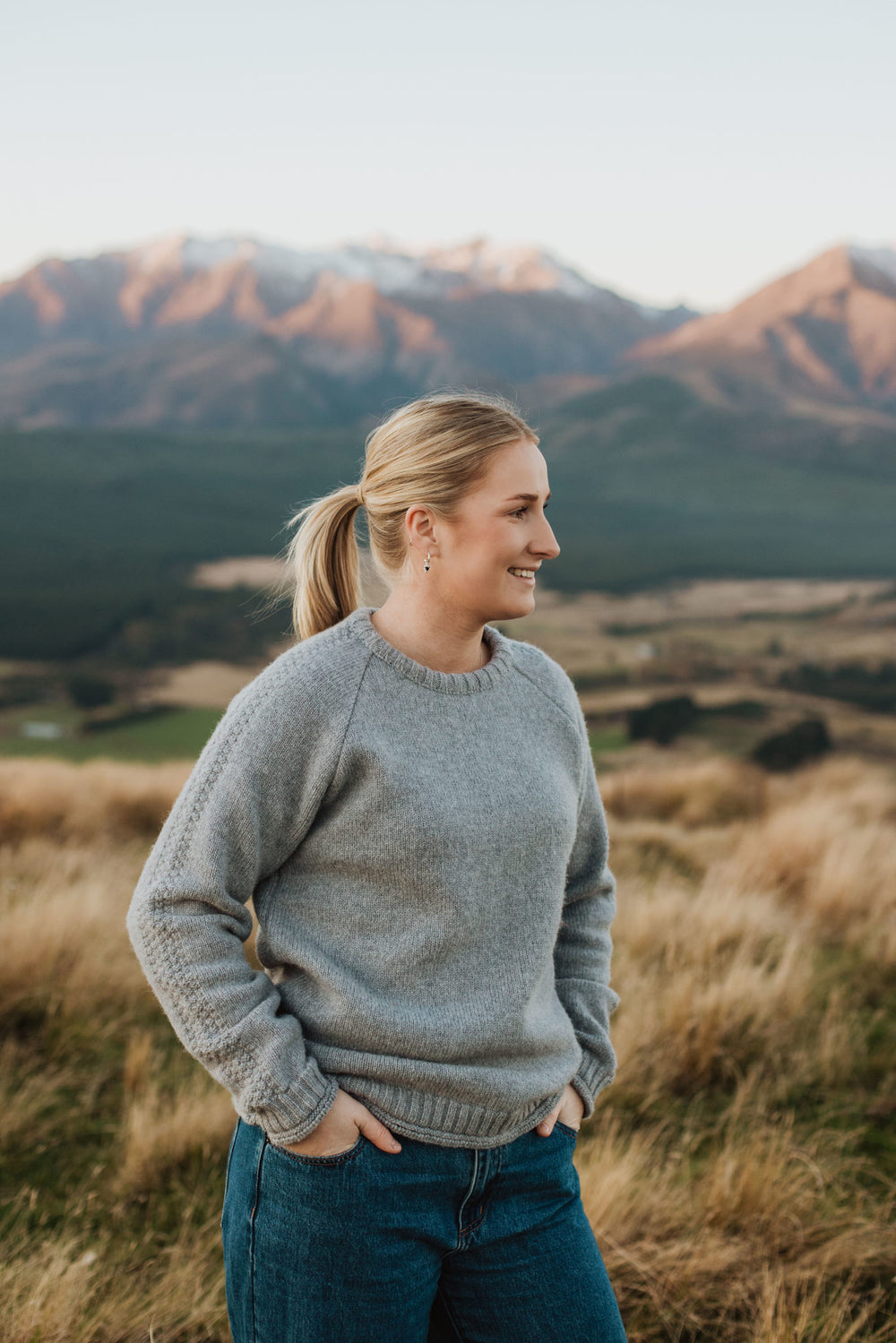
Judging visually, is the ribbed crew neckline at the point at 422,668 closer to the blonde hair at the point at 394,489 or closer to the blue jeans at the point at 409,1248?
the blonde hair at the point at 394,489

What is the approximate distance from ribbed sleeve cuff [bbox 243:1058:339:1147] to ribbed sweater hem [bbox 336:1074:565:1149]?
2.2 inches

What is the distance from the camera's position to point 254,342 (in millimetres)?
173750

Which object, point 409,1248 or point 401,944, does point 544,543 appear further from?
point 409,1248

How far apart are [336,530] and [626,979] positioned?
9.26 feet

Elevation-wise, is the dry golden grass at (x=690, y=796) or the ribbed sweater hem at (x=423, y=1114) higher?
the ribbed sweater hem at (x=423, y=1114)

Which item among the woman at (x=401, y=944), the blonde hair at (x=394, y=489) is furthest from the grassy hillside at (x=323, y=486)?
the woman at (x=401, y=944)

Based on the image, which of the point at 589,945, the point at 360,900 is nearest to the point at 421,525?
the point at 360,900

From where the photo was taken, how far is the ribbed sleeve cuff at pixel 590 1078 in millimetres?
1754

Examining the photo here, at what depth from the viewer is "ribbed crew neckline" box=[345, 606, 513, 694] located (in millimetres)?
1577

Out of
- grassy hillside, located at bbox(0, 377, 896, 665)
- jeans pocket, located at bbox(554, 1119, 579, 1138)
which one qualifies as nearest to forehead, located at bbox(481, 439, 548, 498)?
jeans pocket, located at bbox(554, 1119, 579, 1138)

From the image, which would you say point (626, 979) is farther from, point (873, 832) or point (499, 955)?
point (873, 832)

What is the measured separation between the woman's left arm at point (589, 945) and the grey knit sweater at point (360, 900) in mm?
204

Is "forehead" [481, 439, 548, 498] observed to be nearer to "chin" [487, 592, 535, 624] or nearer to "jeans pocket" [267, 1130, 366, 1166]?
"chin" [487, 592, 535, 624]

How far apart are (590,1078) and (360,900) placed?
0.57 metres
